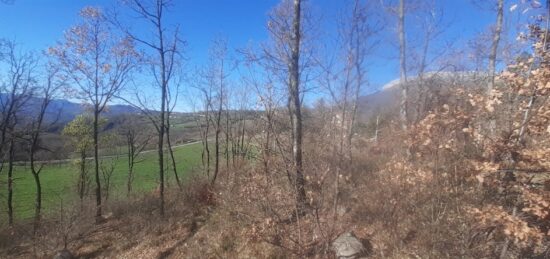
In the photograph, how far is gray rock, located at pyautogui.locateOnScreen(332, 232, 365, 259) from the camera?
6855 millimetres

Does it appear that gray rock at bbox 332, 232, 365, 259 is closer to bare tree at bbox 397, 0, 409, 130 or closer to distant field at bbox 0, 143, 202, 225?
bare tree at bbox 397, 0, 409, 130

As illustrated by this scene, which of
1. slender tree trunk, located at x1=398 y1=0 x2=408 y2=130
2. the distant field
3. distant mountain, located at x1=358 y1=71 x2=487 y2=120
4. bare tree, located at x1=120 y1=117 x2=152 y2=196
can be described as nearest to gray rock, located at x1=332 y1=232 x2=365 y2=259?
distant mountain, located at x1=358 y1=71 x2=487 y2=120

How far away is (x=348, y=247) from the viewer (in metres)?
6.99

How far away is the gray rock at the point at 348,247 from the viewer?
686 centimetres

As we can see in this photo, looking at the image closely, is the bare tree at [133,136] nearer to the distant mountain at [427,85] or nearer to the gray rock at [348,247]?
the distant mountain at [427,85]

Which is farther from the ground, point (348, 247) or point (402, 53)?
point (402, 53)

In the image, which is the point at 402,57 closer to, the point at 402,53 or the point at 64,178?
the point at 402,53

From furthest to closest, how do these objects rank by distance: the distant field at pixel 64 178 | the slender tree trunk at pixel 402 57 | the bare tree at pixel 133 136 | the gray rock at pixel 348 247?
1. the distant field at pixel 64 178
2. the bare tree at pixel 133 136
3. the slender tree trunk at pixel 402 57
4. the gray rock at pixel 348 247

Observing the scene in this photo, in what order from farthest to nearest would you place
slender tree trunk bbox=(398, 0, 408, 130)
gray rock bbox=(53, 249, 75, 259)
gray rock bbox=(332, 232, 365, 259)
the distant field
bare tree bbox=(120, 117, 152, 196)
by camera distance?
the distant field → bare tree bbox=(120, 117, 152, 196) → slender tree trunk bbox=(398, 0, 408, 130) → gray rock bbox=(53, 249, 75, 259) → gray rock bbox=(332, 232, 365, 259)

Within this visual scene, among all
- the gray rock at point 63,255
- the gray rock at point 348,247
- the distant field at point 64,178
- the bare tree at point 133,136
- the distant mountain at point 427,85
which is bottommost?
the distant field at point 64,178

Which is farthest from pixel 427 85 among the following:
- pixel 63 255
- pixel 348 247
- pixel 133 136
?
pixel 133 136

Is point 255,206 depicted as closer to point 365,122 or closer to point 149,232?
point 149,232

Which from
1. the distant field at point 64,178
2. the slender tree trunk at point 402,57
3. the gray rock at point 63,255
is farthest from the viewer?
the distant field at point 64,178

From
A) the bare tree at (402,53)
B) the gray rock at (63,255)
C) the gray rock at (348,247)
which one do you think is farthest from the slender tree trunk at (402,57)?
the gray rock at (63,255)
